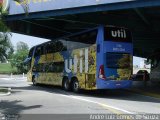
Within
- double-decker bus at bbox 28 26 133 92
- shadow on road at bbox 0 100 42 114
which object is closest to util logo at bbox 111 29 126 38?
double-decker bus at bbox 28 26 133 92

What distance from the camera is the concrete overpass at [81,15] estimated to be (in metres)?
21.8

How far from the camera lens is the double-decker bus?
21.4m

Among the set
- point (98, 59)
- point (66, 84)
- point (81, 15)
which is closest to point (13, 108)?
point (98, 59)

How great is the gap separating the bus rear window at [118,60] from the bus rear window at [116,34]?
0.83 meters

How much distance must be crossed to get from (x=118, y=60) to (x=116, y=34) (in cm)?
146

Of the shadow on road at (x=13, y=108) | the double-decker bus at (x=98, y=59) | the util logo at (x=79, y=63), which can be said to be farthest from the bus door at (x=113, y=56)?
the shadow on road at (x=13, y=108)

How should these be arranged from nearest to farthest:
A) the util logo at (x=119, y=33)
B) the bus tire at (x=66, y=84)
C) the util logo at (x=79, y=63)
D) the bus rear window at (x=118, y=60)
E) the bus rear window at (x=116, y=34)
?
the bus rear window at (x=116, y=34) < the bus rear window at (x=118, y=60) < the util logo at (x=119, y=33) < the util logo at (x=79, y=63) < the bus tire at (x=66, y=84)

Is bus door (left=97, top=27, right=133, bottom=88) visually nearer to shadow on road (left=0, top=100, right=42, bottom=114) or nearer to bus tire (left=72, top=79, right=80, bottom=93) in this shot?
bus tire (left=72, top=79, right=80, bottom=93)

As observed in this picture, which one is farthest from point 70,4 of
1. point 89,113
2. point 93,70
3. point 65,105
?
point 89,113

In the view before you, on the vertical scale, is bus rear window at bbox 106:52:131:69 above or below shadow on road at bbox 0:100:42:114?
above

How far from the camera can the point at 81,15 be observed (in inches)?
1058

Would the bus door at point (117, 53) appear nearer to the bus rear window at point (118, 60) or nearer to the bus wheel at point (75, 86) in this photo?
the bus rear window at point (118, 60)

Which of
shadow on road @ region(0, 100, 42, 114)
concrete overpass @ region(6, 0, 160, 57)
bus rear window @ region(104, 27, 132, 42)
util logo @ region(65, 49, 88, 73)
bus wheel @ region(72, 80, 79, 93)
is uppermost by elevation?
concrete overpass @ region(6, 0, 160, 57)

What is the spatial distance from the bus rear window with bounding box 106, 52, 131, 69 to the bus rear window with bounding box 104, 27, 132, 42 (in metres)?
0.83
